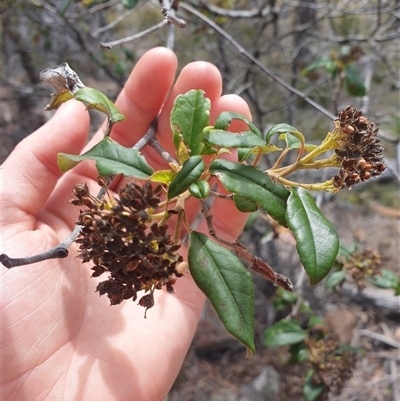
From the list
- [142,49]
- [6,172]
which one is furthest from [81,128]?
[142,49]

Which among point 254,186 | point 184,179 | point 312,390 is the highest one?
point 184,179

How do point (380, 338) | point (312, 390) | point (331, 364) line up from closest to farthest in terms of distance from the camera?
point (331, 364) → point (312, 390) → point (380, 338)

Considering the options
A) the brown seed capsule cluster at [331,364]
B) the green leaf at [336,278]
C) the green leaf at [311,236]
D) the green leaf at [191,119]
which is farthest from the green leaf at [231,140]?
the brown seed capsule cluster at [331,364]

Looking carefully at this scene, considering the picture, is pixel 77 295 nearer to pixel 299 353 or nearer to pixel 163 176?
pixel 163 176

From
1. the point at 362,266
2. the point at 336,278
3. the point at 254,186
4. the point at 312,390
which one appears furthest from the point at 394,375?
the point at 254,186

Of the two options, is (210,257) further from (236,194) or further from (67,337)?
(67,337)

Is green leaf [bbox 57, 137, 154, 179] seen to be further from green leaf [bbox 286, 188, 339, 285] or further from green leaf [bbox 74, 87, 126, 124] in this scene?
green leaf [bbox 286, 188, 339, 285]

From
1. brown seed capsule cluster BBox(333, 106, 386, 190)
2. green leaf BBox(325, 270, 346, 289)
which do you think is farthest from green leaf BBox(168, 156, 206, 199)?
green leaf BBox(325, 270, 346, 289)
